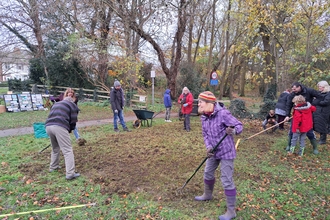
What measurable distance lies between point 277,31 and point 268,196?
25.9ft

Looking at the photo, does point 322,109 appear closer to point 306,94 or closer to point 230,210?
Result: point 306,94

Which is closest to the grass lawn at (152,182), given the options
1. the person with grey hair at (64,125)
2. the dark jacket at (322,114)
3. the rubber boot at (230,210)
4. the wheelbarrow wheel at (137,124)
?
the rubber boot at (230,210)

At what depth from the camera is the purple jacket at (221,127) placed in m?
3.00

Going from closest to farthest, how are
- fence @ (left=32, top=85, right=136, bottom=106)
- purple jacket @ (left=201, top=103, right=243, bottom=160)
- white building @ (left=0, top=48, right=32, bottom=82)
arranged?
purple jacket @ (left=201, top=103, right=243, bottom=160) < fence @ (left=32, top=85, right=136, bottom=106) < white building @ (left=0, top=48, right=32, bottom=82)

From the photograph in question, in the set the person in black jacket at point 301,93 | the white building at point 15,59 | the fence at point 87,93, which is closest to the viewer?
the person in black jacket at point 301,93

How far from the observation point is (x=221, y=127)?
3066 mm

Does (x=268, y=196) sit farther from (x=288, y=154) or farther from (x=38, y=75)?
(x=38, y=75)

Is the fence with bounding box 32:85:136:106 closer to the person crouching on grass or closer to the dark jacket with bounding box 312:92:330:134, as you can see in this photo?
the dark jacket with bounding box 312:92:330:134

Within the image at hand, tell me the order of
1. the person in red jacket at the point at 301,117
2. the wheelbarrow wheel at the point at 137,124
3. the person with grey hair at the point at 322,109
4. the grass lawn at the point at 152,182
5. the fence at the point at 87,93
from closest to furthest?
the grass lawn at the point at 152,182
the person in red jacket at the point at 301,117
the person with grey hair at the point at 322,109
the wheelbarrow wheel at the point at 137,124
the fence at the point at 87,93

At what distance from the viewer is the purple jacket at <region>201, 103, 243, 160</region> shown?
3004mm

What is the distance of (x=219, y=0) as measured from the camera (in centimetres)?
1845

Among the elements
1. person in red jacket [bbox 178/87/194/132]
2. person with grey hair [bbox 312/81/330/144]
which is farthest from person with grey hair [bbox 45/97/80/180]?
person with grey hair [bbox 312/81/330/144]

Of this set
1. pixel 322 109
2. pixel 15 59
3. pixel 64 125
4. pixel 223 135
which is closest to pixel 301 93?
pixel 322 109

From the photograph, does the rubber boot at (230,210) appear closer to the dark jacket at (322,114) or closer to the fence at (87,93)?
the dark jacket at (322,114)
